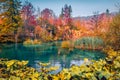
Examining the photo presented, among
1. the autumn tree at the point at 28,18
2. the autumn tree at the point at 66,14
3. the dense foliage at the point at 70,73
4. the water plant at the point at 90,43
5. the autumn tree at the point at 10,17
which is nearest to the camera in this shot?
the dense foliage at the point at 70,73

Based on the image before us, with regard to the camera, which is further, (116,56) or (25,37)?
(25,37)

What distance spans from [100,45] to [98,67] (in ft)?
48.4

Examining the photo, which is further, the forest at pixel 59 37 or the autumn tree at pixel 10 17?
the autumn tree at pixel 10 17

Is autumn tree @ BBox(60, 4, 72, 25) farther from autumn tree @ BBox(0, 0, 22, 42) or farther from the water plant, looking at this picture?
the water plant

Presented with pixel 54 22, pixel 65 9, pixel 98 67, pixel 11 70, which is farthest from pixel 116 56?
pixel 65 9

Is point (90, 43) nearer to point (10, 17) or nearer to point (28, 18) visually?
point (10, 17)

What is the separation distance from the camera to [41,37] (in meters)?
30.0

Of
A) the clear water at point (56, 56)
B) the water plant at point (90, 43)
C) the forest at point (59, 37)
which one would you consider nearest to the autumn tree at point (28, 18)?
the forest at point (59, 37)

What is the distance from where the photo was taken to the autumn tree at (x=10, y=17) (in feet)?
87.3

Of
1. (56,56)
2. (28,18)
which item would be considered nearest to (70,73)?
(56,56)

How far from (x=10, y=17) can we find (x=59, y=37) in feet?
23.9

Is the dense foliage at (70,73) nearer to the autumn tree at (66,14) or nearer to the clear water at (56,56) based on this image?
the clear water at (56,56)

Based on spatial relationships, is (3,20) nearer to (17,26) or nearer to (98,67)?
(17,26)

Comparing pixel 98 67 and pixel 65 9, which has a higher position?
pixel 65 9
